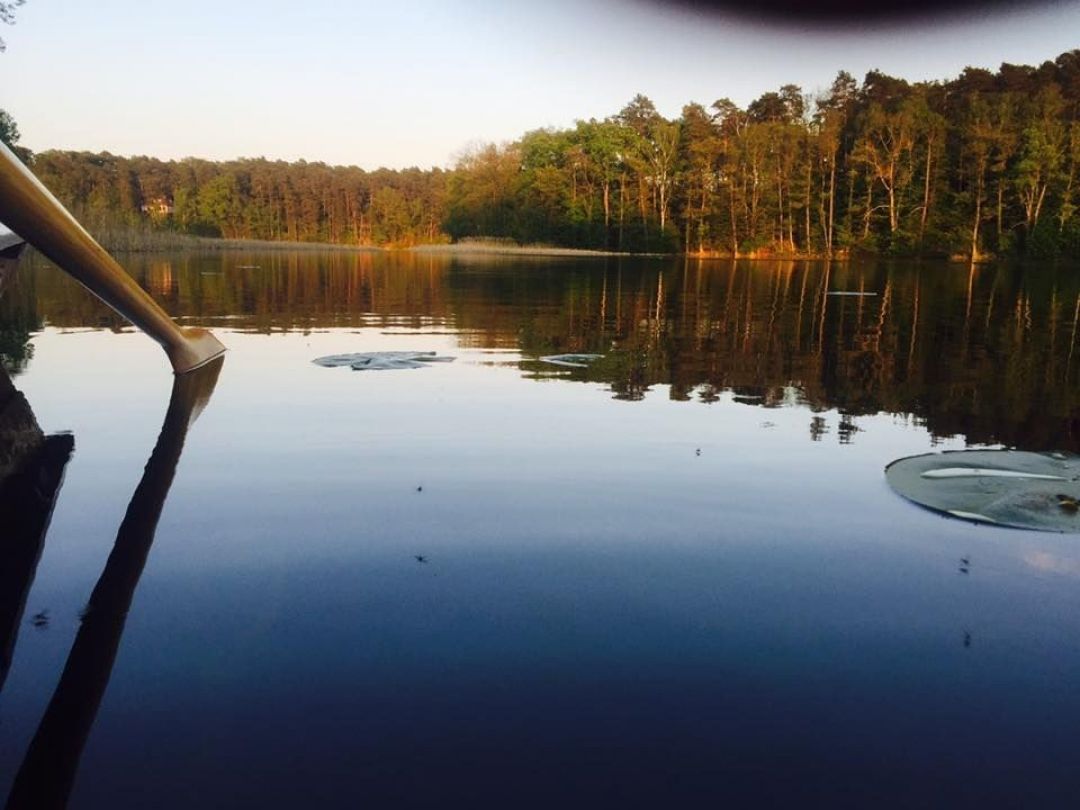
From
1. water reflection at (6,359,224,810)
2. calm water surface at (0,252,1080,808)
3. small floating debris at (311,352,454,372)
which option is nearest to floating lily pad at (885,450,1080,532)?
calm water surface at (0,252,1080,808)

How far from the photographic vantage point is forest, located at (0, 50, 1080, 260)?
59.5 meters

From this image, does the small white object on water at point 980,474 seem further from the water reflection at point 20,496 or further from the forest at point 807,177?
the forest at point 807,177

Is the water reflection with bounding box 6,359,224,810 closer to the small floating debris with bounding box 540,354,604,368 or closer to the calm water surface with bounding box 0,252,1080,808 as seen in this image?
the calm water surface with bounding box 0,252,1080,808

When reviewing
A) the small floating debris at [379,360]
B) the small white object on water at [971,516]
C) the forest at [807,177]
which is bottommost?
the small white object on water at [971,516]

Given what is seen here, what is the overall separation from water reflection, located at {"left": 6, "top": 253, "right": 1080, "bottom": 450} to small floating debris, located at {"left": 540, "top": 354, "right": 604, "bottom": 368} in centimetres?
19

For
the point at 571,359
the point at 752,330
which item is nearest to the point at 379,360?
the point at 571,359

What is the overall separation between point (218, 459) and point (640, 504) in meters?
3.00

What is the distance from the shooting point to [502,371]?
9.59 m

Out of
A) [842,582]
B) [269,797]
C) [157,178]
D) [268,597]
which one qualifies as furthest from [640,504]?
[157,178]

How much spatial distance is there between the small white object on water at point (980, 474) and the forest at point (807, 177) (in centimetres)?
5066

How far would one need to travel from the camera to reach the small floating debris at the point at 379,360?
9.84 metres

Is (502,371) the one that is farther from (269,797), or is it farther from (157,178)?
(157,178)

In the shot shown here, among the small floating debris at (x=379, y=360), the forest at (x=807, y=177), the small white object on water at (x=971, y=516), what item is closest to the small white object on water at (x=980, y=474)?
the small white object on water at (x=971, y=516)

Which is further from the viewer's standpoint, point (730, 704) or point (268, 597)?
point (268, 597)
